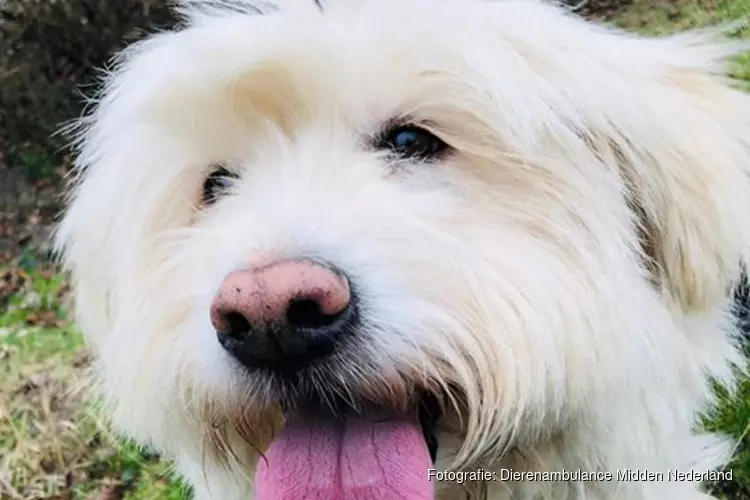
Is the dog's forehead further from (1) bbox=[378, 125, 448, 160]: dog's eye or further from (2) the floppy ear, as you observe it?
(2) the floppy ear

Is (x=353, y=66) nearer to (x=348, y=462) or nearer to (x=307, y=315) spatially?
(x=307, y=315)

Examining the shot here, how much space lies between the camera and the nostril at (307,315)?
1.65 meters

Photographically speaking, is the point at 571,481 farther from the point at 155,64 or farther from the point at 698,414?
the point at 155,64

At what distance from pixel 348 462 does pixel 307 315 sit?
348 millimetres

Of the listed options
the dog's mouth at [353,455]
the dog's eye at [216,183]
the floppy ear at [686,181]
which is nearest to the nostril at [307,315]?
the dog's mouth at [353,455]

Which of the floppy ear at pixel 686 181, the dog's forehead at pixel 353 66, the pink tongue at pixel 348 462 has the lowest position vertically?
the pink tongue at pixel 348 462

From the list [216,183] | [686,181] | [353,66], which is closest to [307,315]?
[353,66]

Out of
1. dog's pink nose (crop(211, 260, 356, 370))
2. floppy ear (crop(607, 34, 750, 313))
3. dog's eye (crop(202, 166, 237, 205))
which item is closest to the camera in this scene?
dog's pink nose (crop(211, 260, 356, 370))

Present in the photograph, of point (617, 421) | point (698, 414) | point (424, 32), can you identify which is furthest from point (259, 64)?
point (698, 414)

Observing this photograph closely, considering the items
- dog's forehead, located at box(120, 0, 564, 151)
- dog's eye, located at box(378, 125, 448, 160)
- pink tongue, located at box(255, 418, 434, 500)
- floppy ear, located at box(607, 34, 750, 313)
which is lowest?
pink tongue, located at box(255, 418, 434, 500)

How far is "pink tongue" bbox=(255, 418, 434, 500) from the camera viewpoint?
1.85m

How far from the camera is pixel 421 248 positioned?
70.6 inches

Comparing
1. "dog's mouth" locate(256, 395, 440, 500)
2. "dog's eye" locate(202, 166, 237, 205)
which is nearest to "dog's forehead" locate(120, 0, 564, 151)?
"dog's eye" locate(202, 166, 237, 205)

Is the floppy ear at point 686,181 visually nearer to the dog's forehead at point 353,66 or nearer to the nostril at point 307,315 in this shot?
the dog's forehead at point 353,66
